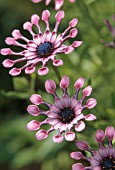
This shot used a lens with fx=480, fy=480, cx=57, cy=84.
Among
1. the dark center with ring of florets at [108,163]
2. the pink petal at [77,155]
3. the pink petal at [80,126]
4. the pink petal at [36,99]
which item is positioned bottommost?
the dark center with ring of florets at [108,163]

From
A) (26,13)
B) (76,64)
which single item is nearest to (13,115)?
(26,13)

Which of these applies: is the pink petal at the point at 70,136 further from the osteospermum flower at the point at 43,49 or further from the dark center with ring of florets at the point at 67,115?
the osteospermum flower at the point at 43,49

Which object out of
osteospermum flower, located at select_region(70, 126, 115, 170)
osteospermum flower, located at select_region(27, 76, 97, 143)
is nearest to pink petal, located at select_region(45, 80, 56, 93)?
osteospermum flower, located at select_region(27, 76, 97, 143)

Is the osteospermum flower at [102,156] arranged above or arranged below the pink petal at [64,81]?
below

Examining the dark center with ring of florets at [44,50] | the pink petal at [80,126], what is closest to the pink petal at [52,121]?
the pink petal at [80,126]

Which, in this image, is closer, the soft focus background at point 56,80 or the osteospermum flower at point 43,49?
the osteospermum flower at point 43,49

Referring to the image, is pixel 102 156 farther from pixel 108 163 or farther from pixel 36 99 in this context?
pixel 36 99
